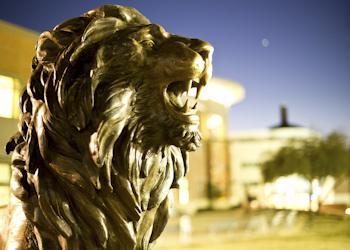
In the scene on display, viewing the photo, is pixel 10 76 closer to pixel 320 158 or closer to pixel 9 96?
pixel 9 96

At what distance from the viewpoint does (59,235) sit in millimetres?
579

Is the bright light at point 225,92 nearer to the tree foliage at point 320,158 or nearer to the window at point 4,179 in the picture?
the tree foliage at point 320,158

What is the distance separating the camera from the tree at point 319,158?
590cm

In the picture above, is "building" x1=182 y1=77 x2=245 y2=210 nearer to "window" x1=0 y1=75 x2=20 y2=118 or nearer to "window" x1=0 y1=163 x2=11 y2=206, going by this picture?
"window" x1=0 y1=75 x2=20 y2=118

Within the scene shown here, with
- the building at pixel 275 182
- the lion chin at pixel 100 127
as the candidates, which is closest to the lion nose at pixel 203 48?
the lion chin at pixel 100 127

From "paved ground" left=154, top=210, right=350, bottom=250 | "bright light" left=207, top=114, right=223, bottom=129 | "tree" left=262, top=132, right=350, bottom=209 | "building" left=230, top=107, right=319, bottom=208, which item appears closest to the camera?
"paved ground" left=154, top=210, right=350, bottom=250

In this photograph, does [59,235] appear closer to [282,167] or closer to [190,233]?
[190,233]

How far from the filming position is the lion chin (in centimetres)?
57

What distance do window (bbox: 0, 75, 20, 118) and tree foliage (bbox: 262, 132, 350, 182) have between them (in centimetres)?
496

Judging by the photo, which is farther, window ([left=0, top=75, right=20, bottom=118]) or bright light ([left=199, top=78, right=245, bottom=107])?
bright light ([left=199, top=78, right=245, bottom=107])

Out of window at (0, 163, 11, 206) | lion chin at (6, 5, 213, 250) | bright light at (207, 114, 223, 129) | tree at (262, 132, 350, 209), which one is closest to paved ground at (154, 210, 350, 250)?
tree at (262, 132, 350, 209)

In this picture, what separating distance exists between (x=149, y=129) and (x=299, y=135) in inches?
269

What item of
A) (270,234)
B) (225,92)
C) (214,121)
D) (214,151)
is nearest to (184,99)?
(270,234)

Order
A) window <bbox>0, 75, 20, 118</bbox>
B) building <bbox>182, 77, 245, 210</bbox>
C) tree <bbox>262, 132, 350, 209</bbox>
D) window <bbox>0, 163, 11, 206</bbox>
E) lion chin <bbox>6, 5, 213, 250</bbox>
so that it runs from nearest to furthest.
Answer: lion chin <bbox>6, 5, 213, 250</bbox>, window <bbox>0, 163, 11, 206</bbox>, window <bbox>0, 75, 20, 118</bbox>, tree <bbox>262, 132, 350, 209</bbox>, building <bbox>182, 77, 245, 210</bbox>
